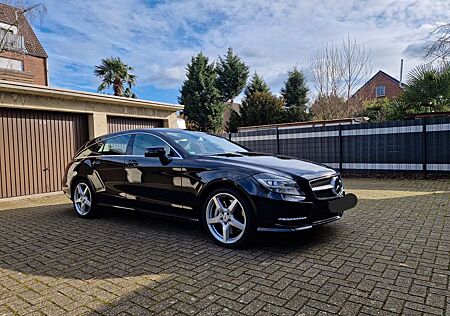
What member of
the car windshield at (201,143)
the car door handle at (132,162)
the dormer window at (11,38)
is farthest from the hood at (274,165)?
the dormer window at (11,38)

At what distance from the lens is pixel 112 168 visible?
16.8 ft

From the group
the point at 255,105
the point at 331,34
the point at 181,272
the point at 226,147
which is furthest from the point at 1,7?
the point at 181,272

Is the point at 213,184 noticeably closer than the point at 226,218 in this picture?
No

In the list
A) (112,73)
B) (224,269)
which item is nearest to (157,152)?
(224,269)

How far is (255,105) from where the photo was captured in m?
24.7

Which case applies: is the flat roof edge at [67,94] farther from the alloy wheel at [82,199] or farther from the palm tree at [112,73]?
the palm tree at [112,73]

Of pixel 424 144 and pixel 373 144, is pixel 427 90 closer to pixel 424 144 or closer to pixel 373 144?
pixel 424 144

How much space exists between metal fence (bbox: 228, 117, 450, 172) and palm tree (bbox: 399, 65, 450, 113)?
2414 mm

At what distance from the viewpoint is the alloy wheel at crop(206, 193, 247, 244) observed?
12.2ft

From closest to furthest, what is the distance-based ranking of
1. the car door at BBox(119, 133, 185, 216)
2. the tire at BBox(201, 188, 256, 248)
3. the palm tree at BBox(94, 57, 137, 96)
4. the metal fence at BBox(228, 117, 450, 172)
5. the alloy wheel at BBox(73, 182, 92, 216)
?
the tire at BBox(201, 188, 256, 248), the car door at BBox(119, 133, 185, 216), the alloy wheel at BBox(73, 182, 92, 216), the metal fence at BBox(228, 117, 450, 172), the palm tree at BBox(94, 57, 137, 96)

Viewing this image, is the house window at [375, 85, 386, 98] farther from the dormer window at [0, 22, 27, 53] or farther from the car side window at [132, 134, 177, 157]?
the car side window at [132, 134, 177, 157]

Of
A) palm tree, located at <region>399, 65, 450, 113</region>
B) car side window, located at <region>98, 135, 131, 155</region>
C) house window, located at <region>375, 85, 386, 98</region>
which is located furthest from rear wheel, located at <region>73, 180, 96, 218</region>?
house window, located at <region>375, 85, 386, 98</region>

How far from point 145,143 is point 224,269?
8.08 ft

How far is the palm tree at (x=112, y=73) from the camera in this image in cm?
2703
